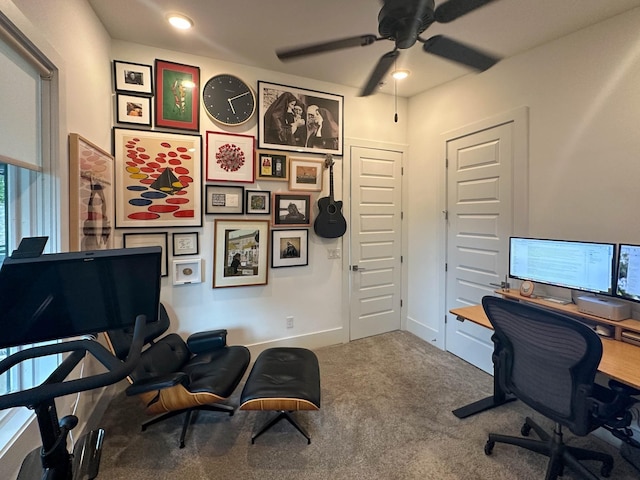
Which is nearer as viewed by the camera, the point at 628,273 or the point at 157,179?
the point at 628,273

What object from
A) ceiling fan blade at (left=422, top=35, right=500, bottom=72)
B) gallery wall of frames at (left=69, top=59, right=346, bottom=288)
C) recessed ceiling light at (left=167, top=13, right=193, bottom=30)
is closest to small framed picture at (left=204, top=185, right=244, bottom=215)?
gallery wall of frames at (left=69, top=59, right=346, bottom=288)

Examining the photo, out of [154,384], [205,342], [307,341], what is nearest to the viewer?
[154,384]

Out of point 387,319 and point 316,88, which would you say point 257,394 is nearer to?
point 387,319

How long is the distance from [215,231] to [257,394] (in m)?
1.52

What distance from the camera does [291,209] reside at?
10.2ft

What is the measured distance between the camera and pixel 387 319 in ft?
12.2

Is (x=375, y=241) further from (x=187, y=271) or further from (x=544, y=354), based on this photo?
(x=544, y=354)

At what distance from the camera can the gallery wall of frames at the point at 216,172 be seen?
2.50 m

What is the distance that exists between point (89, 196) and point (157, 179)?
694 millimetres

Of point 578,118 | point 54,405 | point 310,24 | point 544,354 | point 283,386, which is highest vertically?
point 310,24

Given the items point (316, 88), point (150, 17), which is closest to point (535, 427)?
point (316, 88)

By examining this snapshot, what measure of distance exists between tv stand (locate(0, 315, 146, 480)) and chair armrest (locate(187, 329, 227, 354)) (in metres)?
1.53

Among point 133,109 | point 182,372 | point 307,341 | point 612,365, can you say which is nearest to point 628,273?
point 612,365

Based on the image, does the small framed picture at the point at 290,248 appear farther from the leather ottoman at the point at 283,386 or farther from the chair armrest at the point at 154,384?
the chair armrest at the point at 154,384
